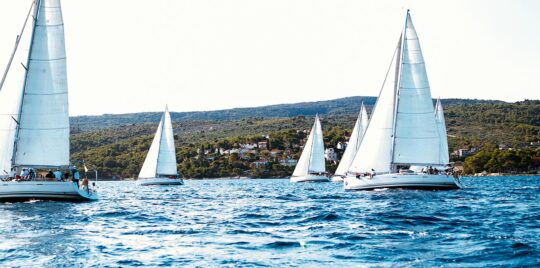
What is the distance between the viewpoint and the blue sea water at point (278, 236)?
66.7 ft

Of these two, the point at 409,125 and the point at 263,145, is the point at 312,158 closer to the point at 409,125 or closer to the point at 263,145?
the point at 409,125

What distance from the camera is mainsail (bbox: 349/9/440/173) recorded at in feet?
171

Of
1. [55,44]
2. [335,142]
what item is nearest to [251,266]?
[55,44]

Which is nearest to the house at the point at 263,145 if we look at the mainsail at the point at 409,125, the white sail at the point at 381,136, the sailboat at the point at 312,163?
the sailboat at the point at 312,163

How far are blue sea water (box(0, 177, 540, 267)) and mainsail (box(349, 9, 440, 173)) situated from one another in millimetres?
13366

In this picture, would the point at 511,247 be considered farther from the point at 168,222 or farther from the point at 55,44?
the point at 55,44

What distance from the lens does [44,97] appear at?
4275 cm

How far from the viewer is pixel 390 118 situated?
53.5 metres

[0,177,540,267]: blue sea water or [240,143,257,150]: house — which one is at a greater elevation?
[240,143,257,150]: house

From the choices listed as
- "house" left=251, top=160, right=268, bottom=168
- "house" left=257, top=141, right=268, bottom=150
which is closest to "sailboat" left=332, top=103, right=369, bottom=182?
"house" left=251, top=160, right=268, bottom=168

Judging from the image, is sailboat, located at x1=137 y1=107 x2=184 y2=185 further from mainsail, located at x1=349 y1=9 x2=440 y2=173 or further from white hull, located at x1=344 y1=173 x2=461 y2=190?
mainsail, located at x1=349 y1=9 x2=440 y2=173

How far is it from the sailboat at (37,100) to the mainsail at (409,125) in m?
21.4

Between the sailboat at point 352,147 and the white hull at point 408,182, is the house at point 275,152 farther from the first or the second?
the white hull at point 408,182

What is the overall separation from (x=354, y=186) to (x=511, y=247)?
32.0 meters
